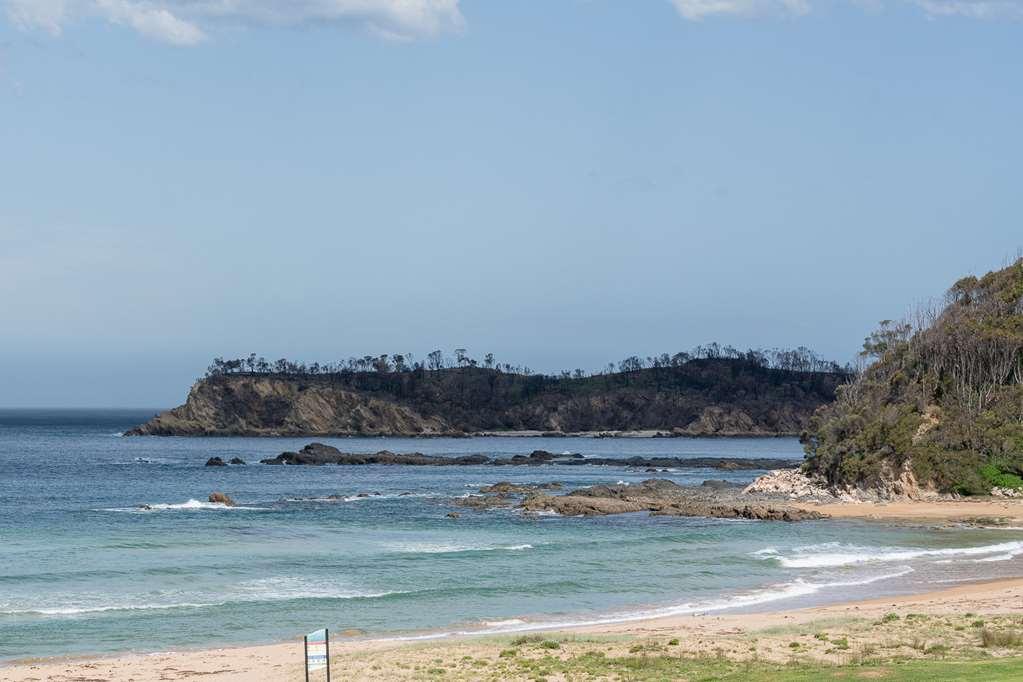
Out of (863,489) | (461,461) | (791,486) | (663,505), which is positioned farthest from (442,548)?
(461,461)

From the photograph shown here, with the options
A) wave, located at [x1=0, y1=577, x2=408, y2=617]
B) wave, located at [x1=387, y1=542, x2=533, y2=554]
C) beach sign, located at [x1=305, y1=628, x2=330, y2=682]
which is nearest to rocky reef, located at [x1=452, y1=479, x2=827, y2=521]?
wave, located at [x1=387, y1=542, x2=533, y2=554]

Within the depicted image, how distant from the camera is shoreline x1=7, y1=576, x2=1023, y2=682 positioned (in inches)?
910

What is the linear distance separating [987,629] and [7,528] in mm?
41023

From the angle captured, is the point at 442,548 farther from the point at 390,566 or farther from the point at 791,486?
the point at 791,486

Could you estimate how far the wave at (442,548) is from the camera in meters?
43.5

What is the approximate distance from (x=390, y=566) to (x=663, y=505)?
24.1 meters

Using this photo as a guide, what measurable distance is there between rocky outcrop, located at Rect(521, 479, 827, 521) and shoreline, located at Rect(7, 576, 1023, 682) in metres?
24.4

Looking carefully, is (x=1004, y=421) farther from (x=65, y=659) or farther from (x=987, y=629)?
(x=65, y=659)

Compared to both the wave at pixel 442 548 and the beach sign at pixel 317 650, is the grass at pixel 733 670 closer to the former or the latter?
the beach sign at pixel 317 650

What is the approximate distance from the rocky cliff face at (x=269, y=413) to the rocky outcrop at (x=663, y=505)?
122075 mm

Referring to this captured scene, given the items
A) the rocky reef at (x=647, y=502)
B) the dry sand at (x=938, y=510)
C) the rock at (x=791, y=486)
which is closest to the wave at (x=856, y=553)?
the dry sand at (x=938, y=510)

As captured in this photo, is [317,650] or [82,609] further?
[82,609]

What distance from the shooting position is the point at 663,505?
61.1 meters

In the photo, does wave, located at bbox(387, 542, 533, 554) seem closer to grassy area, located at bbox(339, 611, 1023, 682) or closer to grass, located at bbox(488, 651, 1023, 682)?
grassy area, located at bbox(339, 611, 1023, 682)
